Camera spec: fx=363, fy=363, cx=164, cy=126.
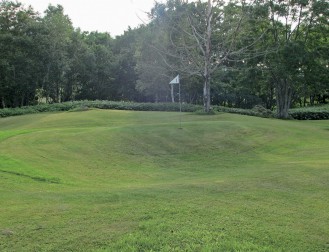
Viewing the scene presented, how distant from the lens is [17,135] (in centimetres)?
1515

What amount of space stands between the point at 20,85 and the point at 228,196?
39742 mm

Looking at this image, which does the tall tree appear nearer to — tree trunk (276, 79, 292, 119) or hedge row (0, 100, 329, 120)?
hedge row (0, 100, 329, 120)

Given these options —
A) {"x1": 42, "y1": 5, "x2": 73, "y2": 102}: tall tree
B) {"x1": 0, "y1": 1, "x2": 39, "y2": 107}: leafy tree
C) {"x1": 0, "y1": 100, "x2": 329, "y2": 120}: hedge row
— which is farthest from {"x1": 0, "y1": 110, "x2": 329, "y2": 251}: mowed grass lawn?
{"x1": 42, "y1": 5, "x2": 73, "y2": 102}: tall tree

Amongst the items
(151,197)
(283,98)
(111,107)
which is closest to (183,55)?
(111,107)

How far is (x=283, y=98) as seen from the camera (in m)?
34.9

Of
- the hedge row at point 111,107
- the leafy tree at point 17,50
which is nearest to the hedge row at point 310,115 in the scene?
the hedge row at point 111,107

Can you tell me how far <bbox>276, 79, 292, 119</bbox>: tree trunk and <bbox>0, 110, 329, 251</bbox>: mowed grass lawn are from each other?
20104 mm

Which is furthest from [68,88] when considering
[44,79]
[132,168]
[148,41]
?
[132,168]

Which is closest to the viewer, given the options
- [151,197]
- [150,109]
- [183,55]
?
[151,197]

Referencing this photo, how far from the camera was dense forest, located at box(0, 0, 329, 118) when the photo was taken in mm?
31047

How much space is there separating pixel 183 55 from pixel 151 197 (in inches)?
1044

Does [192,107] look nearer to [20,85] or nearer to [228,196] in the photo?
[20,85]

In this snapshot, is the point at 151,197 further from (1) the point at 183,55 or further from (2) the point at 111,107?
(2) the point at 111,107

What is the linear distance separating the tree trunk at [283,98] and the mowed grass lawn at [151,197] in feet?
66.0
